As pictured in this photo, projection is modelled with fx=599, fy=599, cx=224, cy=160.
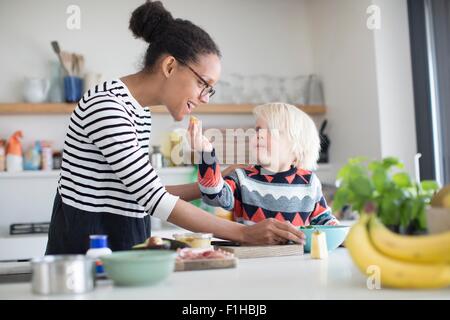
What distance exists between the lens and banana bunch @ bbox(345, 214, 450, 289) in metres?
1.04

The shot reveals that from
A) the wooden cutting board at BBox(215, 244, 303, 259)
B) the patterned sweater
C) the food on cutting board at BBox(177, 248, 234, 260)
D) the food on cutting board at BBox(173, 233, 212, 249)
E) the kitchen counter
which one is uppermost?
the patterned sweater

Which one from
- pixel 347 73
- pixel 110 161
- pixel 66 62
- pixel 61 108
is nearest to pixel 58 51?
pixel 66 62

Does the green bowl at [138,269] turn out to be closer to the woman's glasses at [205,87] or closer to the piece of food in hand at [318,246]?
the piece of food in hand at [318,246]

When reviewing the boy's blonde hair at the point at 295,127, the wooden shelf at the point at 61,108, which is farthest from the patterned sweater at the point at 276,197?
the wooden shelf at the point at 61,108

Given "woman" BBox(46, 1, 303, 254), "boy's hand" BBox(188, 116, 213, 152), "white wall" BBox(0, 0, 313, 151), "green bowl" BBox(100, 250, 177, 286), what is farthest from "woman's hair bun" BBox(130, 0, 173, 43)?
"white wall" BBox(0, 0, 313, 151)

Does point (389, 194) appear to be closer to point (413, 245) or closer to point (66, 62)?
point (413, 245)

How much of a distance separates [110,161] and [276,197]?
0.85 metres

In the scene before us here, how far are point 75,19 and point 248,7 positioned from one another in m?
1.27

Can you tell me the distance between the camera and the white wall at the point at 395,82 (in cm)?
373

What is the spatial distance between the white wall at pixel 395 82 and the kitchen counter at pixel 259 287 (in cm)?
250

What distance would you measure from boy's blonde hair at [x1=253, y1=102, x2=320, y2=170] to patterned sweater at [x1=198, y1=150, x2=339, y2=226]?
0.29ft

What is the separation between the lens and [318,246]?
5.05 ft

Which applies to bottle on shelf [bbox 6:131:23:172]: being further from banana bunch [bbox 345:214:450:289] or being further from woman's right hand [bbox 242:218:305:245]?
banana bunch [bbox 345:214:450:289]
